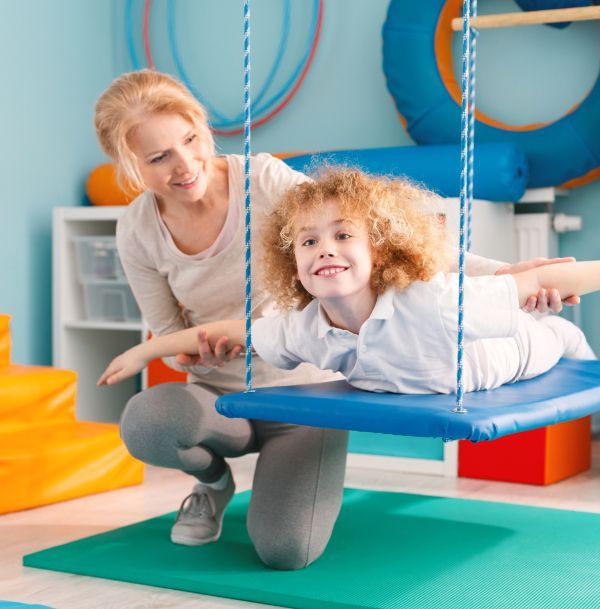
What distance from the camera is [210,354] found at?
1791 mm

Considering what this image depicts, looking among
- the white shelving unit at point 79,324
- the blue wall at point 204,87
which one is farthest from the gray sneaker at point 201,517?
the blue wall at point 204,87

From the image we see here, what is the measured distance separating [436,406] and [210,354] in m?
0.52

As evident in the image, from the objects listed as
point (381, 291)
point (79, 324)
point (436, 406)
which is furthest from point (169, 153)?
point (79, 324)

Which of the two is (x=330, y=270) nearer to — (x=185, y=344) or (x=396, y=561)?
(x=185, y=344)

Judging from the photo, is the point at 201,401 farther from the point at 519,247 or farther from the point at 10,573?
the point at 519,247

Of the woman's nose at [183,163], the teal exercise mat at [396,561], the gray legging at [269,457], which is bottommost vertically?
the teal exercise mat at [396,561]

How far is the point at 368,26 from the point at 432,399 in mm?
2042

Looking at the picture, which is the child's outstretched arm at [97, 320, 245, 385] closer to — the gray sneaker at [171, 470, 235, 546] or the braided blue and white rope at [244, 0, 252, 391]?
the braided blue and white rope at [244, 0, 252, 391]

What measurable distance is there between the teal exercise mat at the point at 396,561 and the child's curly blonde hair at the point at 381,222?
1.54ft

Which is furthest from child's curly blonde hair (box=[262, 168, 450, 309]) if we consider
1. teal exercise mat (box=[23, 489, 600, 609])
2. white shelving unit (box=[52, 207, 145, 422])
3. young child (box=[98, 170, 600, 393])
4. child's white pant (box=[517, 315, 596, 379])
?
white shelving unit (box=[52, 207, 145, 422])

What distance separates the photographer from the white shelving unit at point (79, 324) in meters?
3.25

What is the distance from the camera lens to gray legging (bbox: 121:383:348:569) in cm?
179

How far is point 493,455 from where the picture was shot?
2611 mm

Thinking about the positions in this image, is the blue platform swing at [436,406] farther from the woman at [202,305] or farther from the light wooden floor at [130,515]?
the light wooden floor at [130,515]
